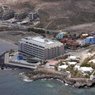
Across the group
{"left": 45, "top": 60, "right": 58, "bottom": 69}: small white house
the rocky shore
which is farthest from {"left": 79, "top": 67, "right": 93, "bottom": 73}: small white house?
{"left": 45, "top": 60, "right": 58, "bottom": 69}: small white house

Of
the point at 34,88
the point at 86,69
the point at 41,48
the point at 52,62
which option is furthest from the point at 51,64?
the point at 34,88

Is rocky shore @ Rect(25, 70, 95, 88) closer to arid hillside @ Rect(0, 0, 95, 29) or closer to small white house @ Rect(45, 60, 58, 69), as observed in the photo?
small white house @ Rect(45, 60, 58, 69)

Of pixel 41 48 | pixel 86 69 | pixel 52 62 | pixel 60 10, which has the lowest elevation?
pixel 60 10

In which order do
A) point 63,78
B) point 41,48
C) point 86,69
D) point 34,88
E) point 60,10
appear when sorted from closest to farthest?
1. point 34,88
2. point 63,78
3. point 86,69
4. point 41,48
5. point 60,10

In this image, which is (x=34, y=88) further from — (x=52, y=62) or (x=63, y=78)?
(x=52, y=62)

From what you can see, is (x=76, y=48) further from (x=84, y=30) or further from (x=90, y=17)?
(x=90, y=17)

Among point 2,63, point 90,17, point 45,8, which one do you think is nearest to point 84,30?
point 90,17
